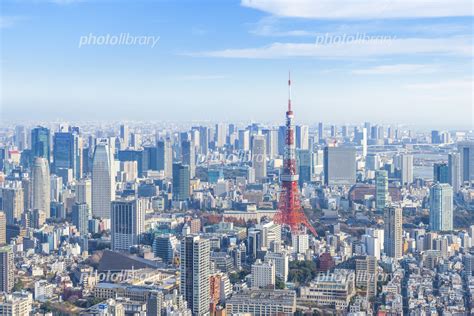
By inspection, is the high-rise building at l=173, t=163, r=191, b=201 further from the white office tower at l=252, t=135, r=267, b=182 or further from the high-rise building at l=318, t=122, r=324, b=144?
the high-rise building at l=318, t=122, r=324, b=144

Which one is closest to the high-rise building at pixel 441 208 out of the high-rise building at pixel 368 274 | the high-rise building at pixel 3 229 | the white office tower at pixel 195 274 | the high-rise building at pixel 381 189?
the high-rise building at pixel 381 189

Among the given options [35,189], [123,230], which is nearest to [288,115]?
[123,230]

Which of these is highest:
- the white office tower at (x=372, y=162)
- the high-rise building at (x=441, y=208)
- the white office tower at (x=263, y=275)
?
the white office tower at (x=372, y=162)

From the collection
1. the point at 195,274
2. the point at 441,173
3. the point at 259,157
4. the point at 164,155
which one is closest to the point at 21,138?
the point at 164,155

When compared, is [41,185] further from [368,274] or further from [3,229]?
[368,274]

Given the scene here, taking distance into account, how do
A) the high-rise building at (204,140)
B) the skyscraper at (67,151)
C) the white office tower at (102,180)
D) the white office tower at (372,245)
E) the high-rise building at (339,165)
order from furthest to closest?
the high-rise building at (204,140)
the high-rise building at (339,165)
the skyscraper at (67,151)
the white office tower at (102,180)
the white office tower at (372,245)

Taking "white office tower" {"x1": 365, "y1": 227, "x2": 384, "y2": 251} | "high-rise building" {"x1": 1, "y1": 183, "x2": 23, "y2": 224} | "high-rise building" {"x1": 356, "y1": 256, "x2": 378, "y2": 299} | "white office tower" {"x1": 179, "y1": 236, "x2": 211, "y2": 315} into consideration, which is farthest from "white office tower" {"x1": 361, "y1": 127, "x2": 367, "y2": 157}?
"white office tower" {"x1": 179, "y1": 236, "x2": 211, "y2": 315}

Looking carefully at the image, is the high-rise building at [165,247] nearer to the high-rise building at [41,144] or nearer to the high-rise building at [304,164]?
the high-rise building at [41,144]
